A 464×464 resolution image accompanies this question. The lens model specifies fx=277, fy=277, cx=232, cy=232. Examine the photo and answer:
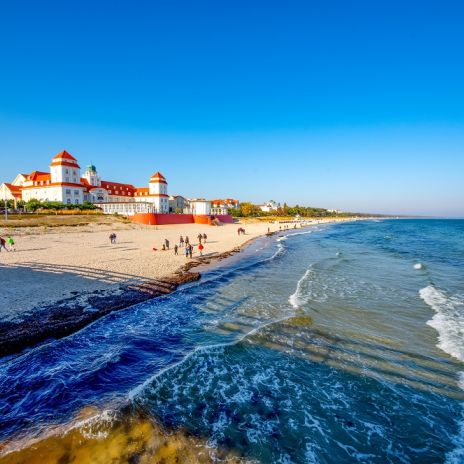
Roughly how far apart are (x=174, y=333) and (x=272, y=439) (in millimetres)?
5586

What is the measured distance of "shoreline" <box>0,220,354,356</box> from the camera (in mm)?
8891

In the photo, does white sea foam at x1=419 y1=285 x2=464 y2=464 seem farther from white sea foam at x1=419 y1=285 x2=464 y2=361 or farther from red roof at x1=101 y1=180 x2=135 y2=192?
red roof at x1=101 y1=180 x2=135 y2=192

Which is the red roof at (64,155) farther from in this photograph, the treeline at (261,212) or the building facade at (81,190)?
the treeline at (261,212)

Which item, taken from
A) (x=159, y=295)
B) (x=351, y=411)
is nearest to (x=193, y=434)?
(x=351, y=411)

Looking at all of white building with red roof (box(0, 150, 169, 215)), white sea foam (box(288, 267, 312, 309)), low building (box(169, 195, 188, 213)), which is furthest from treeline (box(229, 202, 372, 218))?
white sea foam (box(288, 267, 312, 309))

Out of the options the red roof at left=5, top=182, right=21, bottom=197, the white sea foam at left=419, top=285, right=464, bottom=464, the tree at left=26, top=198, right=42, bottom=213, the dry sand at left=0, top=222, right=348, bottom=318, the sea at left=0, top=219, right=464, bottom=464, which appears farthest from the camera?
the red roof at left=5, top=182, right=21, bottom=197

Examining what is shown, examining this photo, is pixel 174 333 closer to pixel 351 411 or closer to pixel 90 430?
pixel 90 430

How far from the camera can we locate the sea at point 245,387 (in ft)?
17.4

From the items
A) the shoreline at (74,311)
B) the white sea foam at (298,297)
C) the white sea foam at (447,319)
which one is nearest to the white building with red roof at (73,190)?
the shoreline at (74,311)

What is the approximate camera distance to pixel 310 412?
20.8ft

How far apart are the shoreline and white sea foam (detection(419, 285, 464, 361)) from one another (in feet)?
40.6

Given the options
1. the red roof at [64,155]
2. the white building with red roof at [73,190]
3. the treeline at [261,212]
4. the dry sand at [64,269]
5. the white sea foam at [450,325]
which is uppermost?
the red roof at [64,155]

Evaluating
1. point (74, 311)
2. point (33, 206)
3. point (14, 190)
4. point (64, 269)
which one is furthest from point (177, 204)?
point (74, 311)

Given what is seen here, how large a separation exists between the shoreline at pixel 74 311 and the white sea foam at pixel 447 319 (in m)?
12.4
